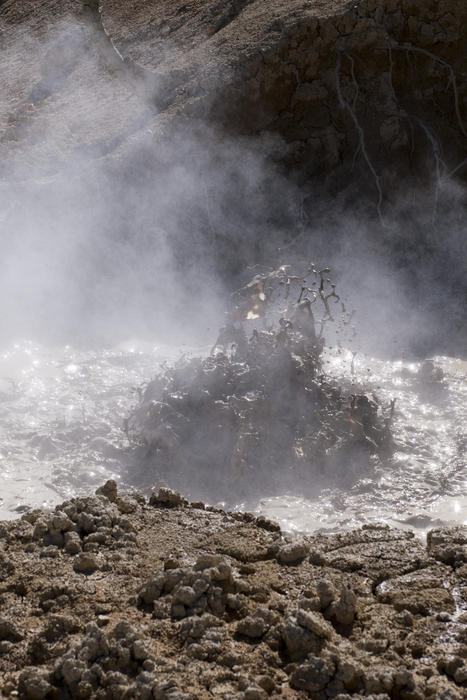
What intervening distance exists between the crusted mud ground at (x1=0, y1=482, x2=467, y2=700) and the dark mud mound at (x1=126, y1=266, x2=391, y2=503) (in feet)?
4.31

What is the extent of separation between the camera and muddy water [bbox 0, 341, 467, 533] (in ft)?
13.7

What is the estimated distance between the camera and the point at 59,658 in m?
2.15

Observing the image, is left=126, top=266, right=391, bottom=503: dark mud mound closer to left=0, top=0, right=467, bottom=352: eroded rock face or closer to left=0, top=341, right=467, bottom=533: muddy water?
left=0, top=341, right=467, bottom=533: muddy water

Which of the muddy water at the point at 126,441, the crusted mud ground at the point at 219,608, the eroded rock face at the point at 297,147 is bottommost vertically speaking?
the crusted mud ground at the point at 219,608

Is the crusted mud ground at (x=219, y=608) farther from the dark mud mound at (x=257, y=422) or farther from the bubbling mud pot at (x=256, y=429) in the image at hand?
the dark mud mound at (x=257, y=422)

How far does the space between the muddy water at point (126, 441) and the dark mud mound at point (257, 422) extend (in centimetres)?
15

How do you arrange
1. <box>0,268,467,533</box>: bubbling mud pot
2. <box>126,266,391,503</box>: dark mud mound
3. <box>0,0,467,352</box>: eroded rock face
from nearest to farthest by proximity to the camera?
<box>0,268,467,533</box>: bubbling mud pot
<box>126,266,391,503</box>: dark mud mound
<box>0,0,467,352</box>: eroded rock face

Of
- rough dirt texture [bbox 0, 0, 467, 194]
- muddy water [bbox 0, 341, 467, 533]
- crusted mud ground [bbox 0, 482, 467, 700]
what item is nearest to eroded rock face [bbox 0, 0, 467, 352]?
rough dirt texture [bbox 0, 0, 467, 194]

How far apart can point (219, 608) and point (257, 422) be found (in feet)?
8.05

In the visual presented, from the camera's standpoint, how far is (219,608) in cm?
238

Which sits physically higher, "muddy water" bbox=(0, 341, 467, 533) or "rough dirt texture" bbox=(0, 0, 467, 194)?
"rough dirt texture" bbox=(0, 0, 467, 194)

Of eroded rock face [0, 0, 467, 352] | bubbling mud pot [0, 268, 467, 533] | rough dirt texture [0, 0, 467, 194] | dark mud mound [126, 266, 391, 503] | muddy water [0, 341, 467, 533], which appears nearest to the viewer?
muddy water [0, 341, 467, 533]

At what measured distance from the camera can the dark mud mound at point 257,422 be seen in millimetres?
4504

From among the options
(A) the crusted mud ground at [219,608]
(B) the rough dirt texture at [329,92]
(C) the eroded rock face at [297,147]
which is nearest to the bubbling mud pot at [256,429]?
(A) the crusted mud ground at [219,608]
